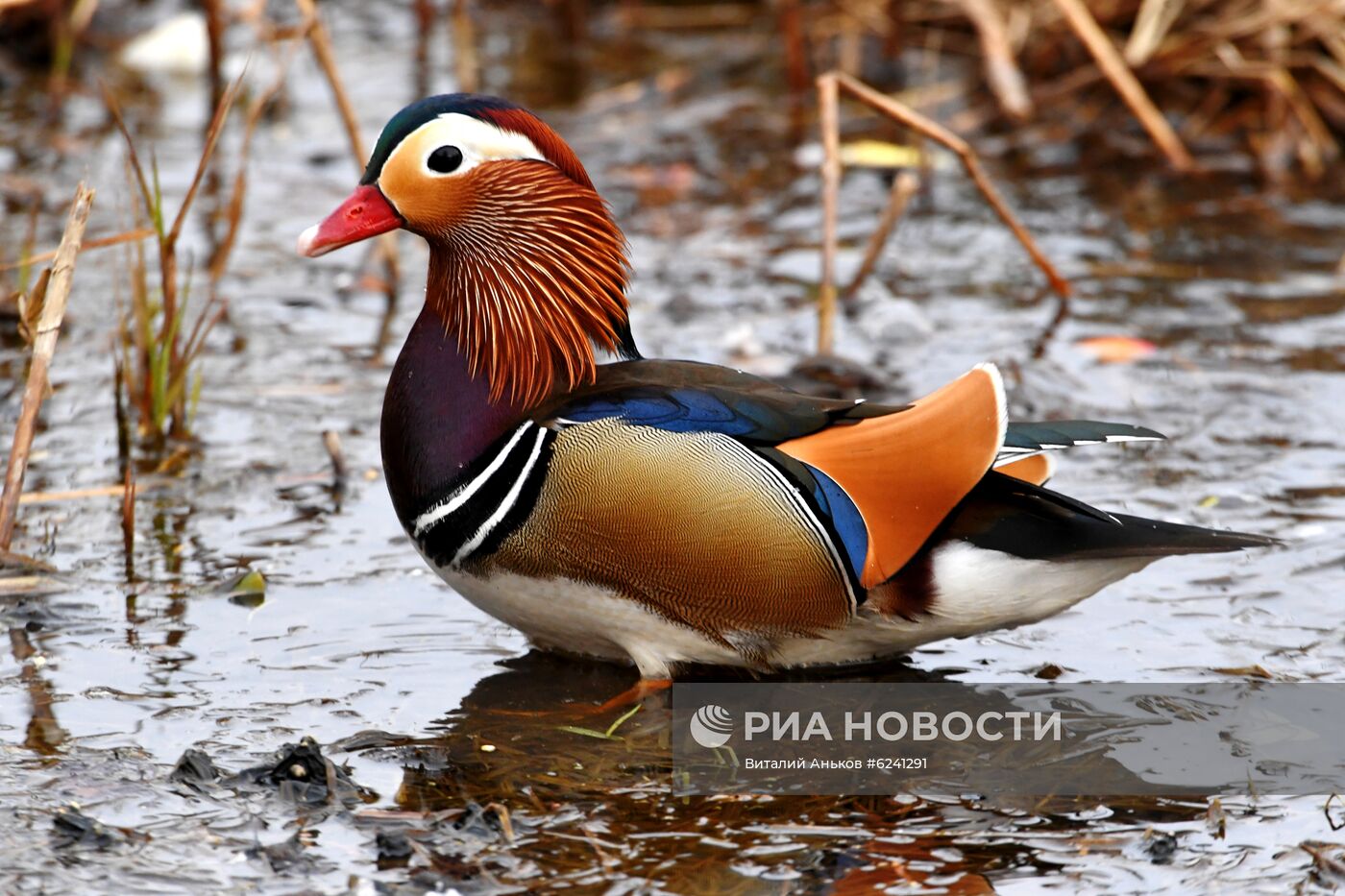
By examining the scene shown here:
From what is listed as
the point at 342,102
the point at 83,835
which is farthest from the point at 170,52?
the point at 83,835

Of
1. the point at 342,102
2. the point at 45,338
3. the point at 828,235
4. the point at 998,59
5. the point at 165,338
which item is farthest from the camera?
the point at 998,59

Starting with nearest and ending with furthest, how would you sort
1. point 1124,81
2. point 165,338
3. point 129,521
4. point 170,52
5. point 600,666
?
point 600,666 → point 129,521 → point 165,338 → point 1124,81 → point 170,52

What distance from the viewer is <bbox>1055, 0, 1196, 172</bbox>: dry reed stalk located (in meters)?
7.52

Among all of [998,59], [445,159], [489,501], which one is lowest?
[489,501]

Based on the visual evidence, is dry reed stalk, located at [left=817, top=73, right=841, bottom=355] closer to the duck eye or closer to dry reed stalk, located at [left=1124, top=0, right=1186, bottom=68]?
the duck eye

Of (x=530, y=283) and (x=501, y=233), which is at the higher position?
(x=501, y=233)

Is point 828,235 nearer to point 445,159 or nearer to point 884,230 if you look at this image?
point 884,230

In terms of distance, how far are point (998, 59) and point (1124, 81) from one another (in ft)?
2.39

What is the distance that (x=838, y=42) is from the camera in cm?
939

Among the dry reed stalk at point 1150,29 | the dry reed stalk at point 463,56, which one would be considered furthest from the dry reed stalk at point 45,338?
the dry reed stalk at point 1150,29

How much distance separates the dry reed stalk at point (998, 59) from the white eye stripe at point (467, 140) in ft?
14.6

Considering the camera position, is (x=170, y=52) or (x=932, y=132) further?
(x=170, y=52)

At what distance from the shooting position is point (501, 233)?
4.26m
